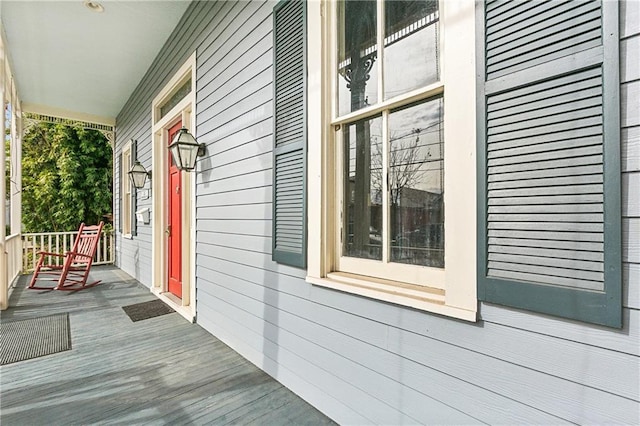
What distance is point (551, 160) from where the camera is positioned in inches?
38.1

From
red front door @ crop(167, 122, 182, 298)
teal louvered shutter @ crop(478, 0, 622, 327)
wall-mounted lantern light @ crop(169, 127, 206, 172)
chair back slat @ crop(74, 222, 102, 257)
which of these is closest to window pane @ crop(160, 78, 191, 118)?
red front door @ crop(167, 122, 182, 298)

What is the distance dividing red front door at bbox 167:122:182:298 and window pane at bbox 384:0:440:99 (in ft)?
10.4

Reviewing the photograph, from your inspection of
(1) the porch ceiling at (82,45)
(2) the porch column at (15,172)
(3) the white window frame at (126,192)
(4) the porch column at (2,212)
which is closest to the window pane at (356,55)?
(1) the porch ceiling at (82,45)

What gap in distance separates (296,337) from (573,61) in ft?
5.93

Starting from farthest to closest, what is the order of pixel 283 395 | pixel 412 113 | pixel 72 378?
pixel 72 378
pixel 283 395
pixel 412 113

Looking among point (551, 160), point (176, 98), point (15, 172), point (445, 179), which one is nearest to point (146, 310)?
point (176, 98)

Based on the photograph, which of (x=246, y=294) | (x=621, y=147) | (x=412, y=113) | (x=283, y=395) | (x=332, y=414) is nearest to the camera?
(x=621, y=147)

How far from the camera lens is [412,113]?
1.44 meters

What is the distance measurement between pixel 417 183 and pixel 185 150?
95.2 inches

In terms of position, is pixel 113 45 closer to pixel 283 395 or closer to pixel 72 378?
pixel 72 378

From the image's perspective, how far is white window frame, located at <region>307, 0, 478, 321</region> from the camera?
115 cm

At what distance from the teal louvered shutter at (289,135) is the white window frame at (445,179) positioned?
8 centimetres

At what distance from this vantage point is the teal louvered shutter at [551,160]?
0.87 m

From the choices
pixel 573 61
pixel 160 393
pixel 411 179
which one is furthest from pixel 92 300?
pixel 573 61
